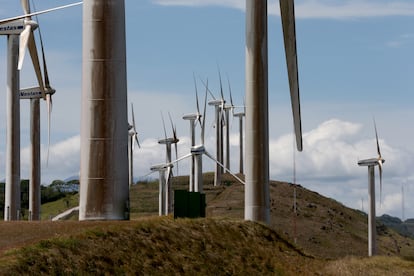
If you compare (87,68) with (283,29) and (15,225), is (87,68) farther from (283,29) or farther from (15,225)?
(283,29)

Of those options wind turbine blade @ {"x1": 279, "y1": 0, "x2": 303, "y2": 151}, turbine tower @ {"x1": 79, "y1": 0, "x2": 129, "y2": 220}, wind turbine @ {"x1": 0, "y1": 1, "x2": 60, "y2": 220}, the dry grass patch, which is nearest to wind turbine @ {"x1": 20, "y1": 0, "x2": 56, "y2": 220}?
wind turbine @ {"x1": 0, "y1": 1, "x2": 60, "y2": 220}

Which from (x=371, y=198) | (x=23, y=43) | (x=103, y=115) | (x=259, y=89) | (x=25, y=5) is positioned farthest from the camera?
(x=371, y=198)

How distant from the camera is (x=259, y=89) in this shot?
7925 centimetres

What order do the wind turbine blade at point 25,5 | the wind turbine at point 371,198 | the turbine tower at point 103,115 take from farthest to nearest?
the wind turbine at point 371,198, the wind turbine blade at point 25,5, the turbine tower at point 103,115

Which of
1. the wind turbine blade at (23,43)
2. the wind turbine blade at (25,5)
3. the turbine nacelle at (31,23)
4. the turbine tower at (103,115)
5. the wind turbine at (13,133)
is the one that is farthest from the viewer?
the wind turbine blade at (25,5)

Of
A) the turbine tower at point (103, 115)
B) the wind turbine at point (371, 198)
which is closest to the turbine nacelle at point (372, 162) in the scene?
the wind turbine at point (371, 198)

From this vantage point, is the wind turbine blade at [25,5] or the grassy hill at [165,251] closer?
the grassy hill at [165,251]

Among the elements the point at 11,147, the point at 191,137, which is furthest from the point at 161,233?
the point at 191,137

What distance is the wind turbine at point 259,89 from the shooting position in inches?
3118

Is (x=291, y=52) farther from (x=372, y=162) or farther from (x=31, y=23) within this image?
(x=372, y=162)

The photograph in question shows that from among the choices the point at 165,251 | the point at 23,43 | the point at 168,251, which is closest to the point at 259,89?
the point at 23,43

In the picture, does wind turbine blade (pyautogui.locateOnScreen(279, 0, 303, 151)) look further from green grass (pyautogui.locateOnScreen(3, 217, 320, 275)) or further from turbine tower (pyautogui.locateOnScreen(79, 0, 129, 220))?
turbine tower (pyautogui.locateOnScreen(79, 0, 129, 220))

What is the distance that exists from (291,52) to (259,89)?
12.2 feet

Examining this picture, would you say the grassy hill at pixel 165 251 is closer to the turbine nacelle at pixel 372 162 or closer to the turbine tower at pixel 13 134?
the turbine tower at pixel 13 134
